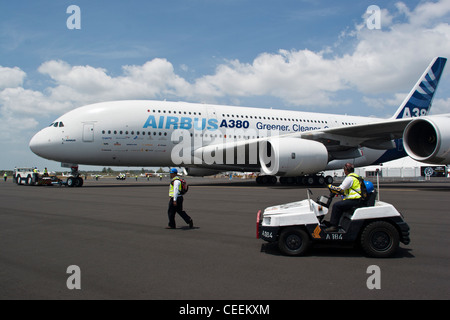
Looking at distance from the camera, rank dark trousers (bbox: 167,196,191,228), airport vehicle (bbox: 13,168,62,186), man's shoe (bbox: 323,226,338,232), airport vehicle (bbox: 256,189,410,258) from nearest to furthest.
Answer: airport vehicle (bbox: 256,189,410,258), man's shoe (bbox: 323,226,338,232), dark trousers (bbox: 167,196,191,228), airport vehicle (bbox: 13,168,62,186)

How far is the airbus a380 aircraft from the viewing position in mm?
17922

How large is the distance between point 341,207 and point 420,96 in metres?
23.7

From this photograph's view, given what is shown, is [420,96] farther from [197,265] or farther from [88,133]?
[197,265]

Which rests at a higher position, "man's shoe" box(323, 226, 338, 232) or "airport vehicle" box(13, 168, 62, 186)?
"airport vehicle" box(13, 168, 62, 186)

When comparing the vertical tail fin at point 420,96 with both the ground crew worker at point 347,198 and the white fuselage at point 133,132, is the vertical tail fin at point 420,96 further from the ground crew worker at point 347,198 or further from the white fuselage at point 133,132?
the ground crew worker at point 347,198

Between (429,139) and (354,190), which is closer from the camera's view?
(354,190)

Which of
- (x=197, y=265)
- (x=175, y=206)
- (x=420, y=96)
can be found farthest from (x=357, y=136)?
(x=197, y=265)

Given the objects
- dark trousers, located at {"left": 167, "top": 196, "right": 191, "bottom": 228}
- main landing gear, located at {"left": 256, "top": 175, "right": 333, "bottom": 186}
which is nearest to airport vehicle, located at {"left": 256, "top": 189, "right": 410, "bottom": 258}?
dark trousers, located at {"left": 167, "top": 196, "right": 191, "bottom": 228}

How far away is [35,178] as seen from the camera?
90.9 feet

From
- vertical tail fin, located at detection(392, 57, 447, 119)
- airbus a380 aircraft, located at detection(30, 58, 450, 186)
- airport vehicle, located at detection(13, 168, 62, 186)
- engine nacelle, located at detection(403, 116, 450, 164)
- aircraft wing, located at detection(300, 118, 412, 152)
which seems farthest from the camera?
airport vehicle, located at detection(13, 168, 62, 186)

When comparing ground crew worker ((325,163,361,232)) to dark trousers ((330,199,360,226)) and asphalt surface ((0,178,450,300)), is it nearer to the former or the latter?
dark trousers ((330,199,360,226))

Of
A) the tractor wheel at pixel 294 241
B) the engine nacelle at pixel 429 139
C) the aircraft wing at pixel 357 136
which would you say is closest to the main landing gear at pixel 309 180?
the aircraft wing at pixel 357 136

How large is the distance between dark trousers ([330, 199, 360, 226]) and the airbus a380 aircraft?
1198 centimetres
